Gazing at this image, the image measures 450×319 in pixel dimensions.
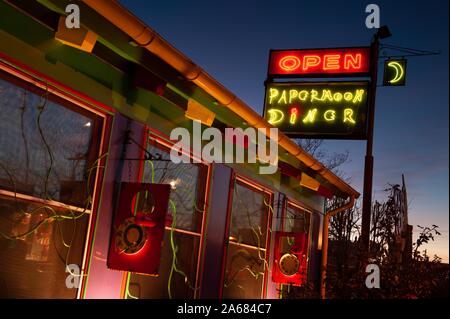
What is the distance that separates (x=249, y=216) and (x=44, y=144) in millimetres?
4460

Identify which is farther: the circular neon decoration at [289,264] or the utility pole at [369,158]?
the utility pole at [369,158]

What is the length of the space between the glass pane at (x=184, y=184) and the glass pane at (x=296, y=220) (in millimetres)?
3253

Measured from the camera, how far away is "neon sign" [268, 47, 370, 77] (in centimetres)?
1045

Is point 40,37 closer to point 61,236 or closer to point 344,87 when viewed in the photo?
point 61,236

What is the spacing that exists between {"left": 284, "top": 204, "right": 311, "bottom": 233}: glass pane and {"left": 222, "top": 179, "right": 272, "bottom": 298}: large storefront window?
3.51ft

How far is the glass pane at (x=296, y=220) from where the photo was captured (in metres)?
9.83

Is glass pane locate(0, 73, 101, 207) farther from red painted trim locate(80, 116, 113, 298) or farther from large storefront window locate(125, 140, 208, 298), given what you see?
large storefront window locate(125, 140, 208, 298)

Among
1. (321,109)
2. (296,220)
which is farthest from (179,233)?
(321,109)

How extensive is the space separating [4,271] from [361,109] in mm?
7515

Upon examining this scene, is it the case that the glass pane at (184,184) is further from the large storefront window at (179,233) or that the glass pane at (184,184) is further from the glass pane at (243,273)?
the glass pane at (243,273)

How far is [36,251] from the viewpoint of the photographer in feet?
14.0

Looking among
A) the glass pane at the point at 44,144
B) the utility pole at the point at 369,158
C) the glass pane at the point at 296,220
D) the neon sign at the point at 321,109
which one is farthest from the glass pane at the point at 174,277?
the utility pole at the point at 369,158
